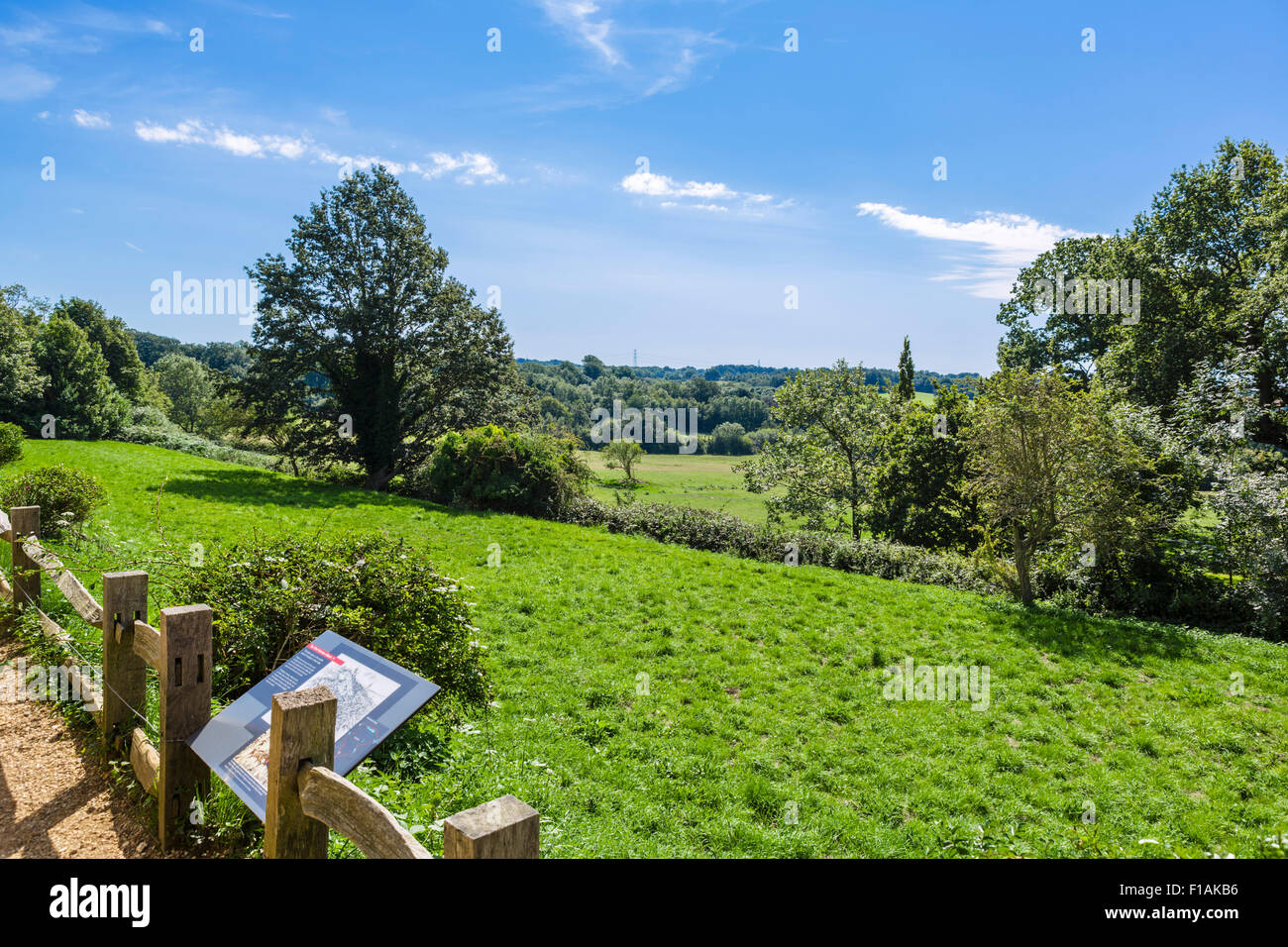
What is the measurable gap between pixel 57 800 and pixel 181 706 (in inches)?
67.2

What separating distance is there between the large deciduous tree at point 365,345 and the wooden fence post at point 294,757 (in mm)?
25064

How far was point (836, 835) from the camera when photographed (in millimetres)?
5363

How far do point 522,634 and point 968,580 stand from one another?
10501mm

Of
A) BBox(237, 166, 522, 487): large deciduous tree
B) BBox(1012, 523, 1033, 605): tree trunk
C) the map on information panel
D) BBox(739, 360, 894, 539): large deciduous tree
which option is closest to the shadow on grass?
BBox(1012, 523, 1033, 605): tree trunk

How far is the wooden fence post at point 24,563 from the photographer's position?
6930 millimetres

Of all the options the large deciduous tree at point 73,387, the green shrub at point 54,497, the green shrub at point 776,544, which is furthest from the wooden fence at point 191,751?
the large deciduous tree at point 73,387

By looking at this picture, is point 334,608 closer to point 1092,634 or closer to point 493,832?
point 493,832

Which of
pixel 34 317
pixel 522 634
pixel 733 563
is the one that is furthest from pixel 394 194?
pixel 34 317

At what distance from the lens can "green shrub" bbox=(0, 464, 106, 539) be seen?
33.6 feet

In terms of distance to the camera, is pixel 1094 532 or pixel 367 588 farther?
pixel 1094 532

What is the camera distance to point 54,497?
10500 millimetres

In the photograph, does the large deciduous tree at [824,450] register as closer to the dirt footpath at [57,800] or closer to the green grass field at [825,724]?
the green grass field at [825,724]

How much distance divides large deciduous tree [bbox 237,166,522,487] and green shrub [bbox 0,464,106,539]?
15.4 m

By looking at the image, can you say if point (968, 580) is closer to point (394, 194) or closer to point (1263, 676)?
point (1263, 676)
